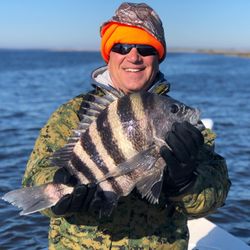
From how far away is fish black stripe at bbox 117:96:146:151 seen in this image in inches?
107

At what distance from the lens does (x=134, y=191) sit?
3174 millimetres

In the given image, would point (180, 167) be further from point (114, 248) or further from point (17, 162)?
point (17, 162)

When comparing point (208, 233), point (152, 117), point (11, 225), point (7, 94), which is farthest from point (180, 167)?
point (7, 94)

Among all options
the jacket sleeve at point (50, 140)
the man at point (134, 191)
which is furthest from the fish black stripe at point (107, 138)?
the jacket sleeve at point (50, 140)

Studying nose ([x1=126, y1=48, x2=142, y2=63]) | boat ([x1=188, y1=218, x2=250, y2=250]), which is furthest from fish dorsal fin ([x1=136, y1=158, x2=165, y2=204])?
boat ([x1=188, y1=218, x2=250, y2=250])

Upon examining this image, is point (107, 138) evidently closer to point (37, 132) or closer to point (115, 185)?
point (115, 185)

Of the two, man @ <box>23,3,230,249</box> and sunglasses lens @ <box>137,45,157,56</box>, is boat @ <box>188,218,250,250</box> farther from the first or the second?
sunglasses lens @ <box>137,45,157,56</box>

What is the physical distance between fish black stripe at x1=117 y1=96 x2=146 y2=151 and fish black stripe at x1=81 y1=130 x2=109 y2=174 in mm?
214

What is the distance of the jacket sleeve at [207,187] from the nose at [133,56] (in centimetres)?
78

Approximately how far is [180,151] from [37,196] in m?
0.87

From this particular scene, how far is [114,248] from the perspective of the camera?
10.7ft

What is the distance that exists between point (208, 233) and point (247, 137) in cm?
832

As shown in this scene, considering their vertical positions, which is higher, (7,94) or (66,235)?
(66,235)

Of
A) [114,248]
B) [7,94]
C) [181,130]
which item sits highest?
[181,130]
